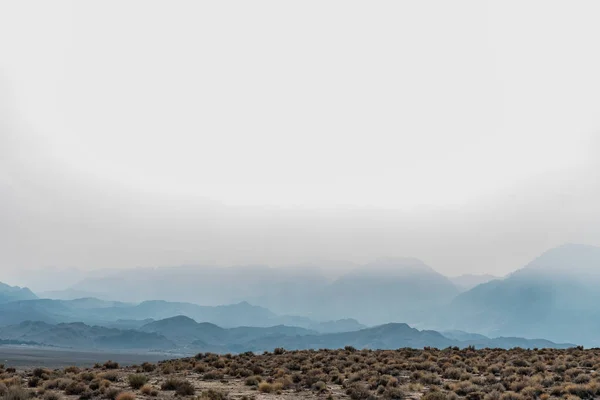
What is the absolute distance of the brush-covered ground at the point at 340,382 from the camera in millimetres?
20453

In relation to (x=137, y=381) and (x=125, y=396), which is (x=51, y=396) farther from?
(x=137, y=381)

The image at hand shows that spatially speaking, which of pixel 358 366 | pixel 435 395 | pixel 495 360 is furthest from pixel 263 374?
pixel 495 360

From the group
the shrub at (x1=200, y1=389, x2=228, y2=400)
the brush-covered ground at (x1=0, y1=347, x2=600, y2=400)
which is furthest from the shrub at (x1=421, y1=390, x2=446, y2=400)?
the shrub at (x1=200, y1=389, x2=228, y2=400)

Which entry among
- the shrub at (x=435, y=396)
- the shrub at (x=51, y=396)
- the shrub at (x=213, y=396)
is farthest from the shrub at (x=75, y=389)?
the shrub at (x=435, y=396)

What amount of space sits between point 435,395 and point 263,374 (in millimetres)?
13603

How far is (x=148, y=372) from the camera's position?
31594 mm

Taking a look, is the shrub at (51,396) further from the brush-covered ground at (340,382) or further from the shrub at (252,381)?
the shrub at (252,381)

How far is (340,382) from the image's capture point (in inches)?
1016

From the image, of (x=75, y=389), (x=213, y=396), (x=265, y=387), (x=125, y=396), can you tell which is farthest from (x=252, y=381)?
(x=75, y=389)

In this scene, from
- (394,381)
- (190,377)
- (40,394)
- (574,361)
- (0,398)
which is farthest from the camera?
(574,361)

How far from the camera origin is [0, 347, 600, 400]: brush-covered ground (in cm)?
2045

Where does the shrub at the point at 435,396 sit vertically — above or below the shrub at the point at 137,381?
above

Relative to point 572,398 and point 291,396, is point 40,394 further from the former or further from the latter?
point 572,398

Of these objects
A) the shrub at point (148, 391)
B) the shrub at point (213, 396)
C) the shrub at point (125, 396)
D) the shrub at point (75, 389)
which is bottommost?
the shrub at point (75, 389)
